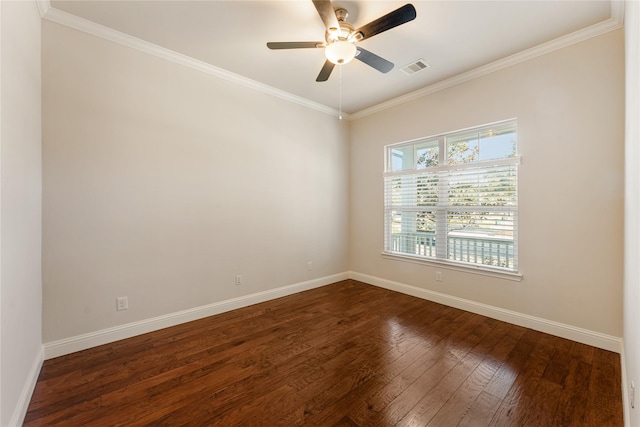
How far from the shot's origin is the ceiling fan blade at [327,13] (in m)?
1.78

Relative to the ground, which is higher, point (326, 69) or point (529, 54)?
point (529, 54)

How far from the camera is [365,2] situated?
2.16 meters

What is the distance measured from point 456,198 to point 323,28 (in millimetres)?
2518

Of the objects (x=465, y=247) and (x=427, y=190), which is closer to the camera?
(x=465, y=247)

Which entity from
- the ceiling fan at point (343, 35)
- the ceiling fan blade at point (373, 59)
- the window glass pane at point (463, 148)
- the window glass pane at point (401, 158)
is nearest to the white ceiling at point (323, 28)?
the ceiling fan at point (343, 35)

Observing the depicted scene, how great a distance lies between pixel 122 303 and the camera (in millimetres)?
2621

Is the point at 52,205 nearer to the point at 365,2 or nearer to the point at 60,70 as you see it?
the point at 60,70

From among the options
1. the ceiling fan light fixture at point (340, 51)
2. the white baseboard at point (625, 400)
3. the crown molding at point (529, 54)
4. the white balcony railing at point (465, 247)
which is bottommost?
the white baseboard at point (625, 400)

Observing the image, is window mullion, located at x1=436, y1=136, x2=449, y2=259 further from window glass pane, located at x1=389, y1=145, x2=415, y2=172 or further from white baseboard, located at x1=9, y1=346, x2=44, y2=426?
white baseboard, located at x1=9, y1=346, x2=44, y2=426

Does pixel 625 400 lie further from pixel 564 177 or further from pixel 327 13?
pixel 327 13

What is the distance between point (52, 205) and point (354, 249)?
12.7 feet

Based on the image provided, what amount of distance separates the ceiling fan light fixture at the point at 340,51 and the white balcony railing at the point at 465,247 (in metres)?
2.58

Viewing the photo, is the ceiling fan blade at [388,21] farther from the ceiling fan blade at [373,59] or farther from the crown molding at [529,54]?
the crown molding at [529,54]

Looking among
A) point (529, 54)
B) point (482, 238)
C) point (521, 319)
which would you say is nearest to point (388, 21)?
point (529, 54)
